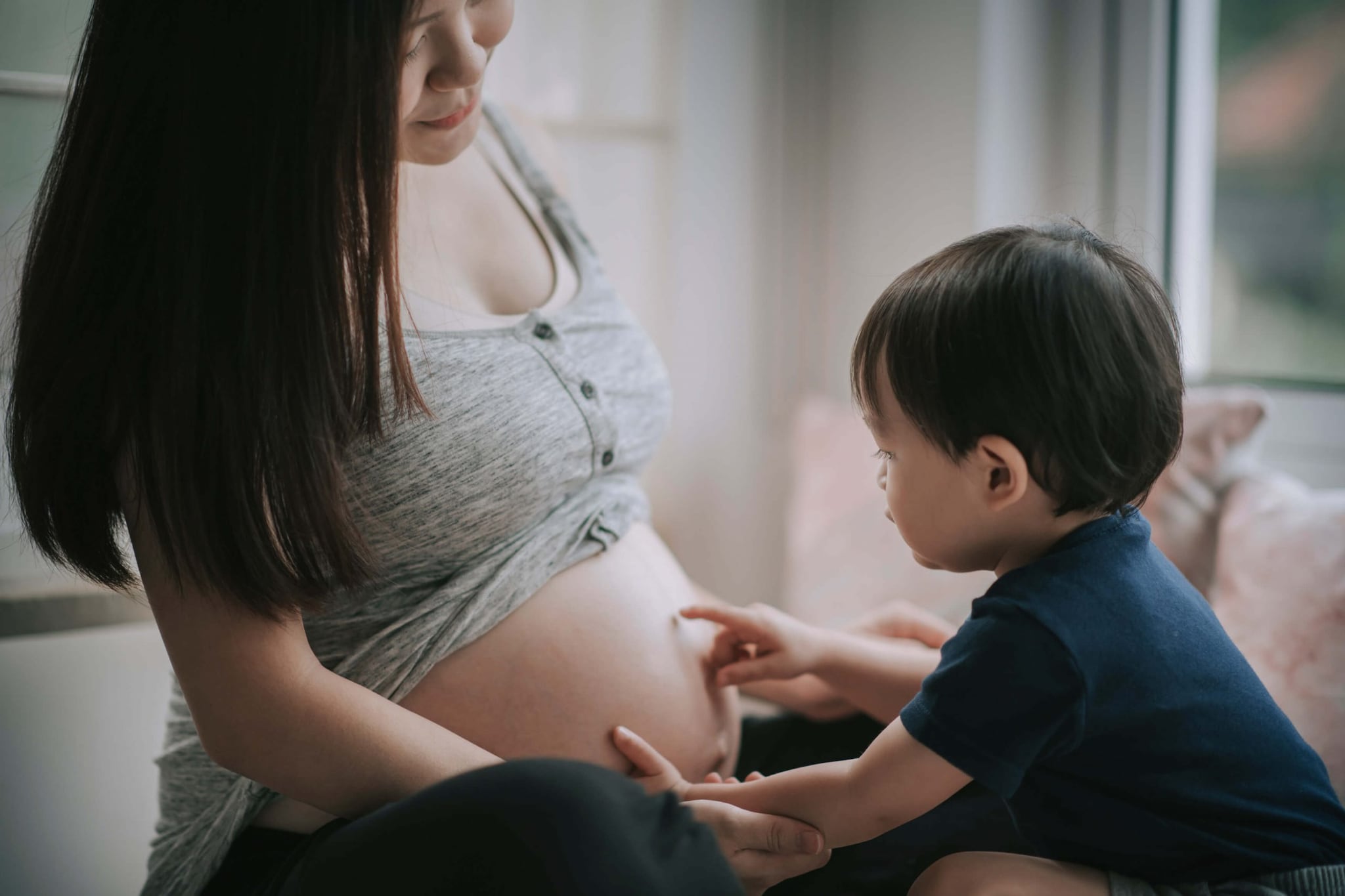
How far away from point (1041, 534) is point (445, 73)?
21.0 inches

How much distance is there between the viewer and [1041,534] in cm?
68

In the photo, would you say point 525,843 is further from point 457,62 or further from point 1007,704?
point 457,62

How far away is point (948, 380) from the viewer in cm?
65

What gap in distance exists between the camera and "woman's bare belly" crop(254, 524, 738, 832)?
77 centimetres

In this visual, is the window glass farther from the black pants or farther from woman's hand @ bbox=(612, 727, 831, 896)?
the black pants

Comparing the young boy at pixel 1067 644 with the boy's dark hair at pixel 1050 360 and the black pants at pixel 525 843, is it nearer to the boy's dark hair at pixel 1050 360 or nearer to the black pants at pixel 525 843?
the boy's dark hair at pixel 1050 360

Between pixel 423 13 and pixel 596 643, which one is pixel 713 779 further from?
pixel 423 13

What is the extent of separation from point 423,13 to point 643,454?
0.46m

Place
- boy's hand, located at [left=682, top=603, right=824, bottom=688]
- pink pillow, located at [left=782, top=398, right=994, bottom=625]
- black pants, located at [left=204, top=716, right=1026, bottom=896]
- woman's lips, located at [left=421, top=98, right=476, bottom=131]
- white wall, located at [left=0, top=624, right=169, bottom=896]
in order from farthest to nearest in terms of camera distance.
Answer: pink pillow, located at [left=782, top=398, right=994, bottom=625], white wall, located at [left=0, top=624, right=169, bottom=896], boy's hand, located at [left=682, top=603, right=824, bottom=688], woman's lips, located at [left=421, top=98, right=476, bottom=131], black pants, located at [left=204, top=716, right=1026, bottom=896]

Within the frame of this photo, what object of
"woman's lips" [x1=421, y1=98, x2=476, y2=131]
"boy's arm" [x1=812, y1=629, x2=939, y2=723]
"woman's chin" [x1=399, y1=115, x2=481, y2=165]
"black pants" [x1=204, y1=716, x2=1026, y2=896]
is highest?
"woman's lips" [x1=421, y1=98, x2=476, y2=131]

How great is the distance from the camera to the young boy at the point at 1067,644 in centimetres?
62

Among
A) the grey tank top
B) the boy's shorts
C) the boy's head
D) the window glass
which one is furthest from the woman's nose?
the window glass

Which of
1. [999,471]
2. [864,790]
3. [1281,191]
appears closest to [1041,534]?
[999,471]

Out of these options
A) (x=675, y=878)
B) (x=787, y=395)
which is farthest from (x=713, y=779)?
(x=787, y=395)
